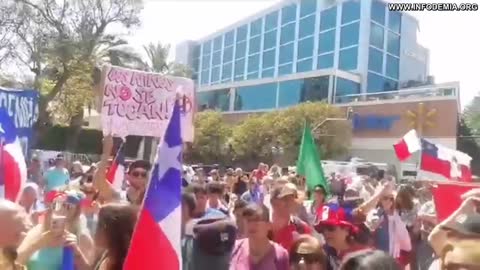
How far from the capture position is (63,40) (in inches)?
1082

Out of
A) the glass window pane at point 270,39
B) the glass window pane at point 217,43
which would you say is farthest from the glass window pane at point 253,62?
the glass window pane at point 217,43

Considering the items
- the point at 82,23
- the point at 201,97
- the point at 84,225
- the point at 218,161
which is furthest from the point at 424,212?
the point at 201,97

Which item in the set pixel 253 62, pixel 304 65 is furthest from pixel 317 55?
pixel 253 62

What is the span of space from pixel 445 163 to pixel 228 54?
273 ft

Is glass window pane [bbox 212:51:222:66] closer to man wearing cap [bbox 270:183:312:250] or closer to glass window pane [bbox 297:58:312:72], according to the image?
glass window pane [bbox 297:58:312:72]

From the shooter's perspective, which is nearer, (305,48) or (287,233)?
(287,233)

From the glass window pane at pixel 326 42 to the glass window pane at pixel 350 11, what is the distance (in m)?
2.17

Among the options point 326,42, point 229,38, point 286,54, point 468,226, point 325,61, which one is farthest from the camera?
point 229,38

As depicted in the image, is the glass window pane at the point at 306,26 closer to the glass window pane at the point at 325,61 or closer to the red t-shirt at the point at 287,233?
the glass window pane at the point at 325,61

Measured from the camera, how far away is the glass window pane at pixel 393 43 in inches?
2790

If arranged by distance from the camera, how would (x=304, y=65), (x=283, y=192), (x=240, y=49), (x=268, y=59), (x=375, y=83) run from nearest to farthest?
(x=283, y=192) < (x=375, y=83) < (x=304, y=65) < (x=268, y=59) < (x=240, y=49)

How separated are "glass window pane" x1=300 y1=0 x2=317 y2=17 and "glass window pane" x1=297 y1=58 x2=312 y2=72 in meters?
5.03

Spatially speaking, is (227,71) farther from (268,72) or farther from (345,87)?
(345,87)

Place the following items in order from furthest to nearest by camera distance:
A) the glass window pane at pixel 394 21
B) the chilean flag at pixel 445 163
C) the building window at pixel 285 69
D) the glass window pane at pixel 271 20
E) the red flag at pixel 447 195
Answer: the glass window pane at pixel 271 20
the building window at pixel 285 69
the glass window pane at pixel 394 21
the chilean flag at pixel 445 163
the red flag at pixel 447 195
